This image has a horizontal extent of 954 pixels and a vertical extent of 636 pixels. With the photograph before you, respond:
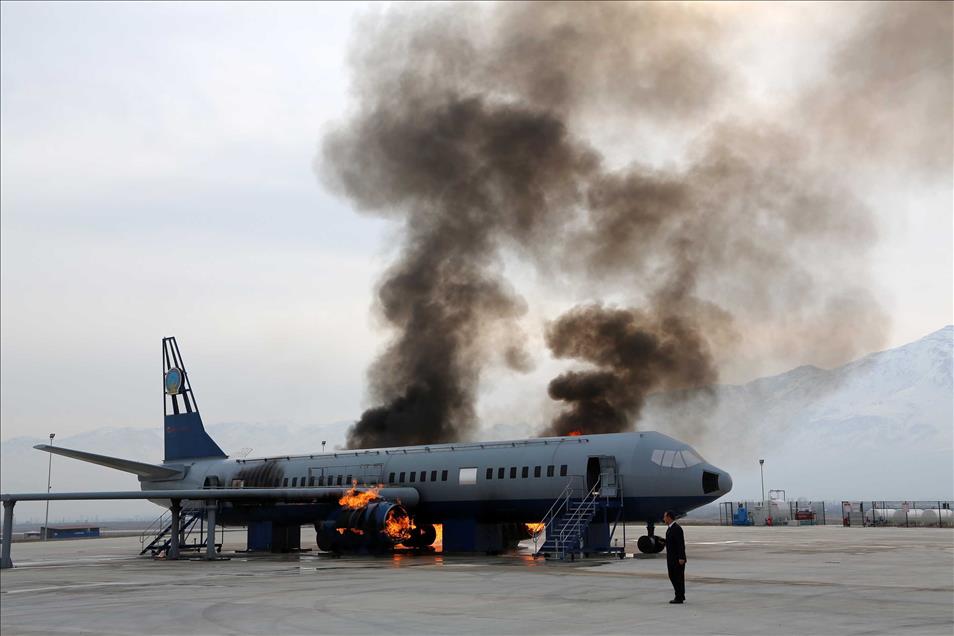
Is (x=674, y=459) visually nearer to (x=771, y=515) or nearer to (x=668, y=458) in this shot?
(x=668, y=458)

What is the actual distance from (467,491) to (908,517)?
5161 cm

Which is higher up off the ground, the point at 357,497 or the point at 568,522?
the point at 357,497

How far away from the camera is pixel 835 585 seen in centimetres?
2316

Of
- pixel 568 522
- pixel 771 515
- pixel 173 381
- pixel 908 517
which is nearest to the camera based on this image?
pixel 568 522

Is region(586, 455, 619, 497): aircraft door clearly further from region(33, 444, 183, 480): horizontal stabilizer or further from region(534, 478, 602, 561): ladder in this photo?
region(33, 444, 183, 480): horizontal stabilizer

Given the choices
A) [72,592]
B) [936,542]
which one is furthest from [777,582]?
[936,542]

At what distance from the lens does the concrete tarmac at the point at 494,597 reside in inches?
653

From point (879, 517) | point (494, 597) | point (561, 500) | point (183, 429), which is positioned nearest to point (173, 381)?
point (183, 429)

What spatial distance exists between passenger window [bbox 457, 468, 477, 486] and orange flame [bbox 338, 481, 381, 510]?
3837 mm

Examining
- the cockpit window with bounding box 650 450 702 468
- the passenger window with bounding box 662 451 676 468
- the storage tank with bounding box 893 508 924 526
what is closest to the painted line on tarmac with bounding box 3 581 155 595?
the cockpit window with bounding box 650 450 702 468

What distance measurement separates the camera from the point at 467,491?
41.3 metres

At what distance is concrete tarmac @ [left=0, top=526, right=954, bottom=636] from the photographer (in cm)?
1658

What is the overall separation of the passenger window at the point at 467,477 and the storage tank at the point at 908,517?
49.4 m

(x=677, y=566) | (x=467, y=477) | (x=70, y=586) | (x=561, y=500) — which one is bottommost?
Answer: (x=70, y=586)
